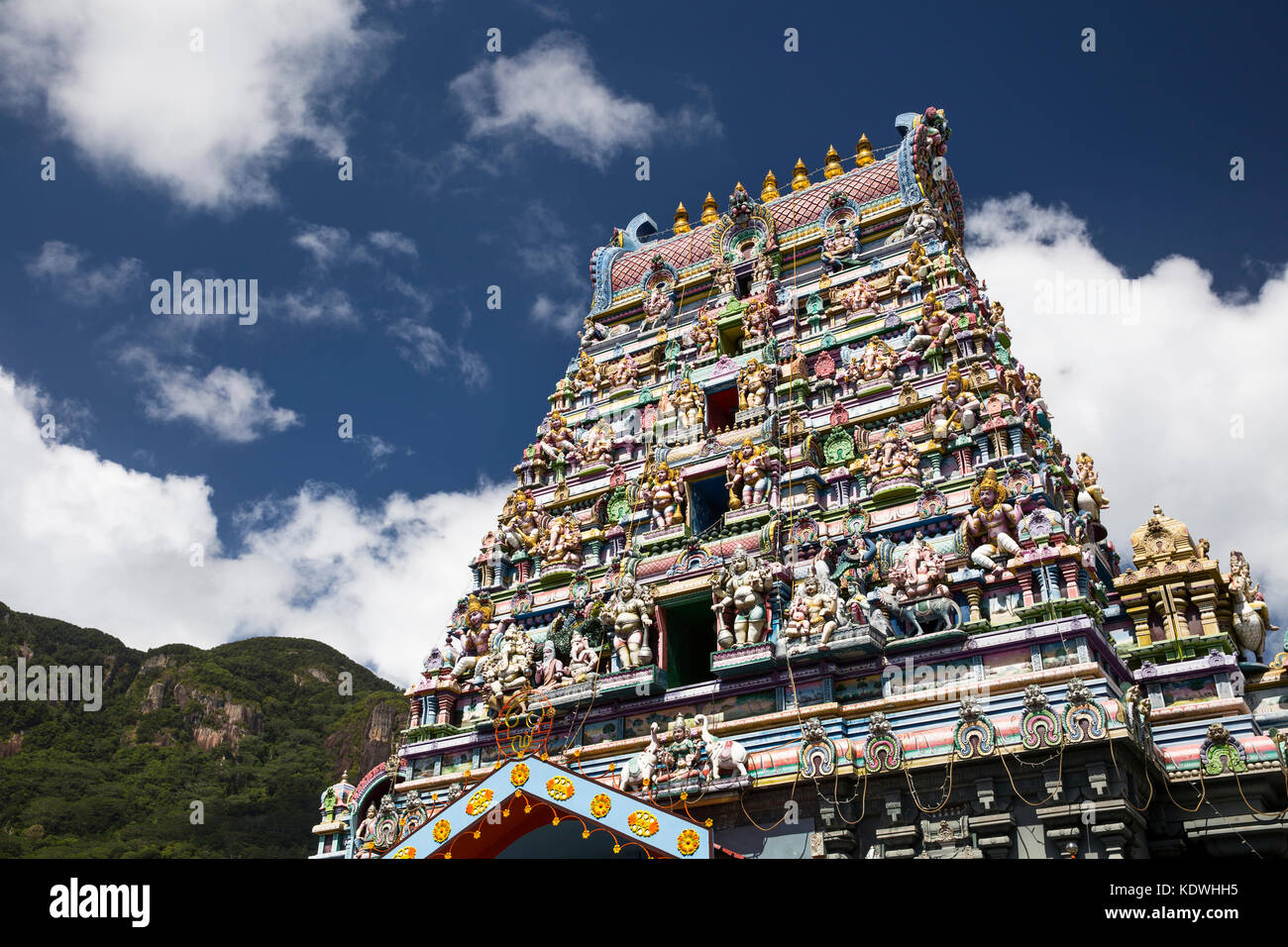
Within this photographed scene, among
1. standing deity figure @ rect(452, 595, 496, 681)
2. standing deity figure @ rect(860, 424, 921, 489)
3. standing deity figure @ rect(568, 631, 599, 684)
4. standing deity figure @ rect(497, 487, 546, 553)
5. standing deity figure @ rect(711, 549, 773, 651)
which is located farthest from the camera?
standing deity figure @ rect(497, 487, 546, 553)

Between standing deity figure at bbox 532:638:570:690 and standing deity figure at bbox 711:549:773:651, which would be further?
standing deity figure at bbox 532:638:570:690

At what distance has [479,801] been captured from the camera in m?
15.1

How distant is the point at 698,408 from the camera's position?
26250 millimetres

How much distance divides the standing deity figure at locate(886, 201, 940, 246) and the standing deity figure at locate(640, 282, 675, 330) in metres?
6.22

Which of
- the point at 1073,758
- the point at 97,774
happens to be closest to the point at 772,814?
the point at 1073,758

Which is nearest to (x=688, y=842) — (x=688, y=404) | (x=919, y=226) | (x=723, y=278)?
(x=688, y=404)

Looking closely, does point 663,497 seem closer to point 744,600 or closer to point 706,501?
point 706,501

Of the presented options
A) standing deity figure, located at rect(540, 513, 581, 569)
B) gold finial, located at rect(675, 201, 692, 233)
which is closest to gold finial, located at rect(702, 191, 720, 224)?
gold finial, located at rect(675, 201, 692, 233)

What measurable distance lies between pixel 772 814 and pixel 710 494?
9028 mm

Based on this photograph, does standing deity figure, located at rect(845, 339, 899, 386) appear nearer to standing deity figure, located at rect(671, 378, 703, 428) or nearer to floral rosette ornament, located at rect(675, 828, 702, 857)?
standing deity figure, located at rect(671, 378, 703, 428)

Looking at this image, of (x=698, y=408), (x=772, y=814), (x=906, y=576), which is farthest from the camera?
(x=698, y=408)

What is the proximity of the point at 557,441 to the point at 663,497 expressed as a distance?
4783 mm

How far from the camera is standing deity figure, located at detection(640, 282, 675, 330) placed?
29703 mm
